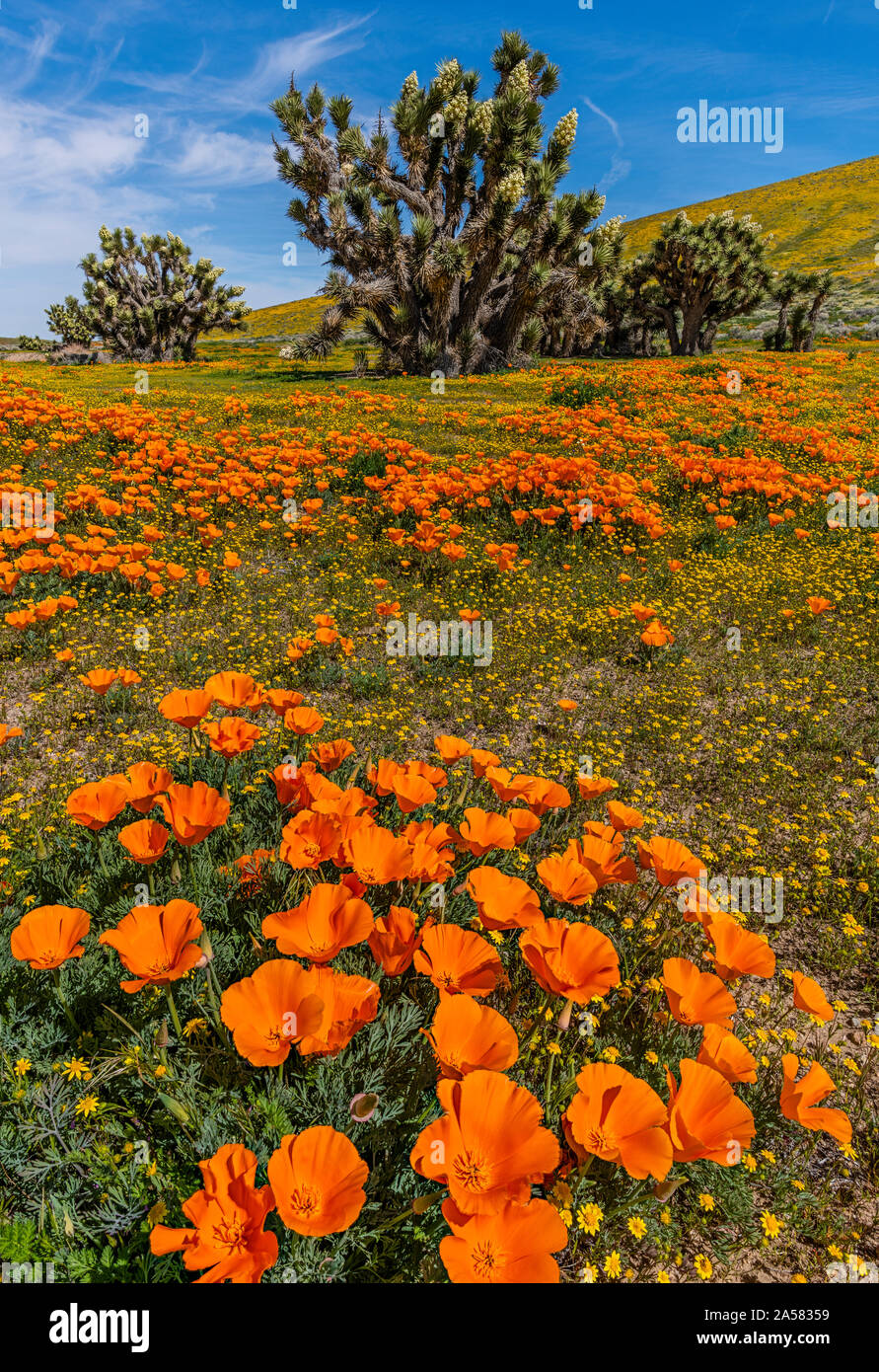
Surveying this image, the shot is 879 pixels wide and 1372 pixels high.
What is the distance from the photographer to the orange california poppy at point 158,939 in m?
1.57

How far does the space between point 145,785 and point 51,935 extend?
57 cm

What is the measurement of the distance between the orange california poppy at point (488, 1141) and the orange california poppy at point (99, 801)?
1363 millimetres

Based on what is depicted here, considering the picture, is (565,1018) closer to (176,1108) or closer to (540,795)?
(540,795)

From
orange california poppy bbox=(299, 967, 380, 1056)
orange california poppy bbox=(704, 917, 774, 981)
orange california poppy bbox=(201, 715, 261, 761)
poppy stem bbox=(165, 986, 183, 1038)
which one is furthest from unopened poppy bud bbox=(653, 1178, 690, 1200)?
orange california poppy bbox=(201, 715, 261, 761)

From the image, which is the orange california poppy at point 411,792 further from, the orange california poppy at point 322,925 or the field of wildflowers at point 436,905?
the orange california poppy at point 322,925

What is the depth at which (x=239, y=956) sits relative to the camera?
2.16 meters

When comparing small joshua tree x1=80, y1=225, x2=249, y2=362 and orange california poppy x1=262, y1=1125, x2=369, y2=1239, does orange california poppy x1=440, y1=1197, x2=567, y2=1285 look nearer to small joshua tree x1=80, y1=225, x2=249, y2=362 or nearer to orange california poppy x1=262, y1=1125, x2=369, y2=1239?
orange california poppy x1=262, y1=1125, x2=369, y2=1239

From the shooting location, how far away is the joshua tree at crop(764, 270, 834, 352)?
29875mm

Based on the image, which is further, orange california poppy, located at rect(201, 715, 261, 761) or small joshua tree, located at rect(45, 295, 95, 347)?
small joshua tree, located at rect(45, 295, 95, 347)

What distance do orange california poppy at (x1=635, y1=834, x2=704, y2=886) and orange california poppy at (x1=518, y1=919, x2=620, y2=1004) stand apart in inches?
18.4

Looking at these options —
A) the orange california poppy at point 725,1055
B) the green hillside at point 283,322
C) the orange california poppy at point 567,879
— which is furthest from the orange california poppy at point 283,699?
the green hillside at point 283,322

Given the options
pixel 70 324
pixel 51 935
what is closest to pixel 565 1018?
pixel 51 935

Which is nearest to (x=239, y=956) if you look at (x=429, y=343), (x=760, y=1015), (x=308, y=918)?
(x=308, y=918)
